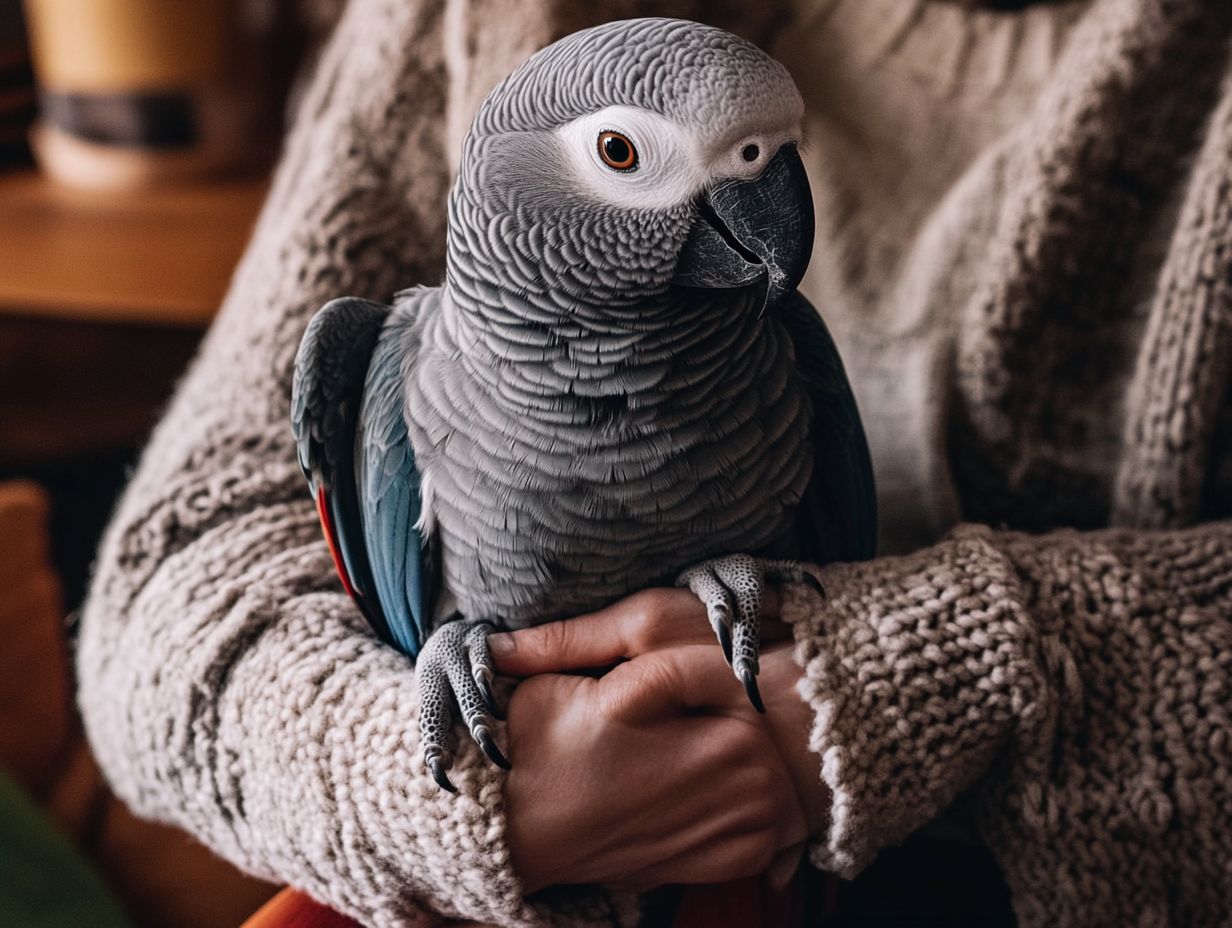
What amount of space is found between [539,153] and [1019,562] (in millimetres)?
369

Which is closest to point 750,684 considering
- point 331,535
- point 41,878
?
point 331,535

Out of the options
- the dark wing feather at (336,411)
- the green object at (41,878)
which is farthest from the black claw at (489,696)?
the green object at (41,878)

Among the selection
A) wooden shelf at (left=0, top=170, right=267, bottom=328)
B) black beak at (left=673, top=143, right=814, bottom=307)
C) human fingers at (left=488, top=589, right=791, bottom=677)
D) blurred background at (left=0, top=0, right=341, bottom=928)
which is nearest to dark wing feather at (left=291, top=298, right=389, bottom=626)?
human fingers at (left=488, top=589, right=791, bottom=677)

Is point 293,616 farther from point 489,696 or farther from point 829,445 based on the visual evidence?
point 829,445

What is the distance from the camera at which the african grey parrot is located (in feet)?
1.50

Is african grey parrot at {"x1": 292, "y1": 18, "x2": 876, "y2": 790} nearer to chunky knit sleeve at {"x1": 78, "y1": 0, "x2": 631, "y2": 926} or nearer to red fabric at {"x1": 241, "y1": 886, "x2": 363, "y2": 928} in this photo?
chunky knit sleeve at {"x1": 78, "y1": 0, "x2": 631, "y2": 926}

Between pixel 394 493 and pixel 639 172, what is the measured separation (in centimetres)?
23

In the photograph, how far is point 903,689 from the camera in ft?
1.86

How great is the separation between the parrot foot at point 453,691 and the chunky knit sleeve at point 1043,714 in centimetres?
17

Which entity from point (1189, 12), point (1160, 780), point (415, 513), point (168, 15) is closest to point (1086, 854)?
point (1160, 780)

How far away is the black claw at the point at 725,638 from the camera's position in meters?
0.55

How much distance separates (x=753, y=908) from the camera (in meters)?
0.61

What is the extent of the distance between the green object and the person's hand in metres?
0.41

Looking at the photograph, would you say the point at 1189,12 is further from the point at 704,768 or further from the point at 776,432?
the point at 704,768
